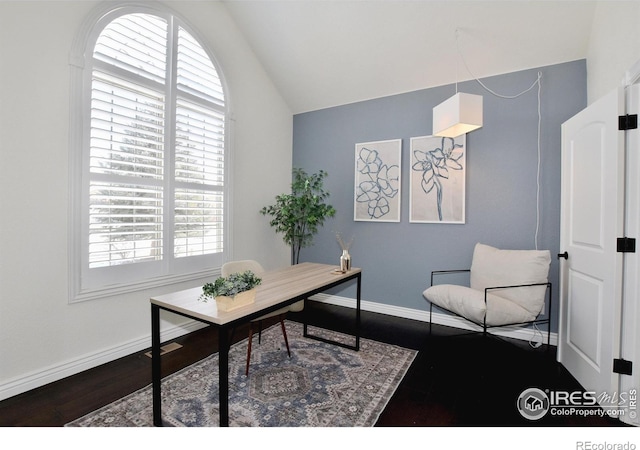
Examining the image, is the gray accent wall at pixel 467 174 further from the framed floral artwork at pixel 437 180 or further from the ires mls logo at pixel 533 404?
the ires mls logo at pixel 533 404

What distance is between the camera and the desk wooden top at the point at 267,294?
152 centimetres

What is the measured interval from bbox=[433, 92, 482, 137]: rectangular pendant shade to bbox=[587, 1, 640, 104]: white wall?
0.88 meters

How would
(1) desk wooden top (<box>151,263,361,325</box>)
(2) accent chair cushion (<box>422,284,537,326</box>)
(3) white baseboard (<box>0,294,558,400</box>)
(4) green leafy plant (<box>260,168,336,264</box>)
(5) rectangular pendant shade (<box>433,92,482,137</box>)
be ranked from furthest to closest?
(4) green leafy plant (<box>260,168,336,264</box>) < (2) accent chair cushion (<box>422,284,537,326</box>) < (5) rectangular pendant shade (<box>433,92,482,137</box>) < (3) white baseboard (<box>0,294,558,400</box>) < (1) desk wooden top (<box>151,263,361,325</box>)

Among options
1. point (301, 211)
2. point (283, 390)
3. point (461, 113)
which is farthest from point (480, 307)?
point (301, 211)

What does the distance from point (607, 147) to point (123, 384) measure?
362 cm

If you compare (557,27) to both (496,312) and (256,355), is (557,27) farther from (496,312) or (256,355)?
(256,355)

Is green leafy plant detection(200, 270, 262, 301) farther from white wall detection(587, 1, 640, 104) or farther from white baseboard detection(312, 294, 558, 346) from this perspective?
white wall detection(587, 1, 640, 104)

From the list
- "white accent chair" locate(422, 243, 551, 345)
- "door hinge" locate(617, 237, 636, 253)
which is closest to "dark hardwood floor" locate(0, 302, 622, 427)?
"white accent chair" locate(422, 243, 551, 345)

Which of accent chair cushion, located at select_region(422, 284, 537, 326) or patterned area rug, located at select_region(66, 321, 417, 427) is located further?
accent chair cushion, located at select_region(422, 284, 537, 326)

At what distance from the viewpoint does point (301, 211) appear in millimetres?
3969

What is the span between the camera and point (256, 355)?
262cm

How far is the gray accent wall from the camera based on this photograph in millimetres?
2959

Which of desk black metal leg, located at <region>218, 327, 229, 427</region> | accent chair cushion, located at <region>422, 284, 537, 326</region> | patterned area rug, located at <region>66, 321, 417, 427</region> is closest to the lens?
desk black metal leg, located at <region>218, 327, 229, 427</region>
